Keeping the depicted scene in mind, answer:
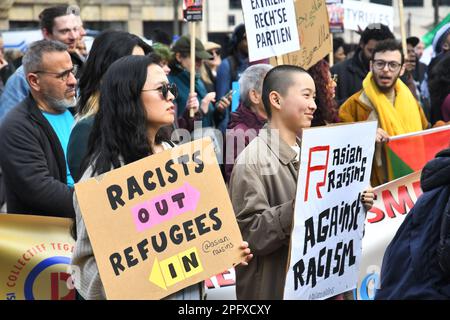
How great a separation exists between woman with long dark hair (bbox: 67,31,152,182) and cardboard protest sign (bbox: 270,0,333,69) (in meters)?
2.44

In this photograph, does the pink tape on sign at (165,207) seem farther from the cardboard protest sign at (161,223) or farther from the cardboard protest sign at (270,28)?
the cardboard protest sign at (270,28)

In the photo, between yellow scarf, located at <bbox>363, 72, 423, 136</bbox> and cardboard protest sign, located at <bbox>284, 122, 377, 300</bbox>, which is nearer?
cardboard protest sign, located at <bbox>284, 122, 377, 300</bbox>

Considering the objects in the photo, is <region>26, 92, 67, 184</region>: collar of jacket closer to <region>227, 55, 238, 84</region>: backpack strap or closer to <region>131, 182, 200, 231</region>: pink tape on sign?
<region>131, 182, 200, 231</region>: pink tape on sign

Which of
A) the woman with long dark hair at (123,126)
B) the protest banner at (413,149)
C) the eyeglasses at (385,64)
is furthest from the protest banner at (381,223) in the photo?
the woman with long dark hair at (123,126)

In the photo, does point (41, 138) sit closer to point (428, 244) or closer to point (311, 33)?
point (428, 244)

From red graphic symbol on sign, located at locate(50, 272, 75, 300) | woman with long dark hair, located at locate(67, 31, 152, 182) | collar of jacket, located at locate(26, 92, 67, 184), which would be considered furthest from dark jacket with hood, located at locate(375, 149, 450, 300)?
collar of jacket, located at locate(26, 92, 67, 184)

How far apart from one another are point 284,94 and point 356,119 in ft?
9.90

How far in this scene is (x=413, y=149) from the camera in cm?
794

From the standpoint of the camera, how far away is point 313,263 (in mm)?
5031

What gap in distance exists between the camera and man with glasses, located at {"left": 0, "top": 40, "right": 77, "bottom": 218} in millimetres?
5707

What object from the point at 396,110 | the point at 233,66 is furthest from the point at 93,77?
the point at 233,66

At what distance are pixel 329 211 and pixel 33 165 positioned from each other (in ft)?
5.43
